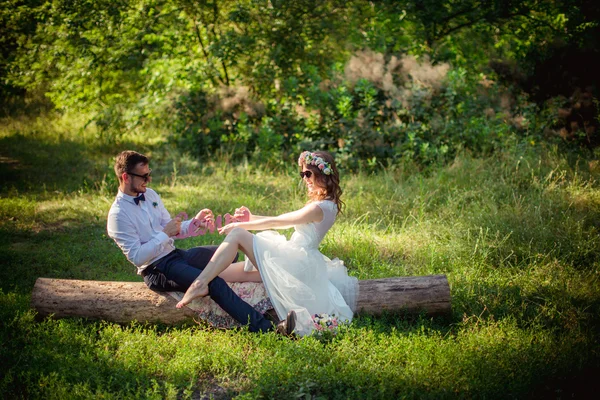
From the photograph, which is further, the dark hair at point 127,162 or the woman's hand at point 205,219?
the woman's hand at point 205,219

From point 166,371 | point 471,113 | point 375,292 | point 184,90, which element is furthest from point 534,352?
point 184,90

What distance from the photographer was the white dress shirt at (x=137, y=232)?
470 cm

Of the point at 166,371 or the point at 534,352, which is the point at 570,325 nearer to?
the point at 534,352

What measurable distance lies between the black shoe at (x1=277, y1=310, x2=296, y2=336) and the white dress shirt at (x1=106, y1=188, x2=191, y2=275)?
134 cm

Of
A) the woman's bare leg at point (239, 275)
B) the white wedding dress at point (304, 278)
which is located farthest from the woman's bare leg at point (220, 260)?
the woman's bare leg at point (239, 275)

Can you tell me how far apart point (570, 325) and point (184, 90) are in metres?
8.94

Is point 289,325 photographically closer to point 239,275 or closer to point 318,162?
point 239,275

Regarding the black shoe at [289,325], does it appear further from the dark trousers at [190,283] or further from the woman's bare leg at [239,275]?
the woman's bare leg at [239,275]

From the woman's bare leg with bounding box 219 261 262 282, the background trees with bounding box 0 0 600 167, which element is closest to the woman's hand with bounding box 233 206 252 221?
the woman's bare leg with bounding box 219 261 262 282

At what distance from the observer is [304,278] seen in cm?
478

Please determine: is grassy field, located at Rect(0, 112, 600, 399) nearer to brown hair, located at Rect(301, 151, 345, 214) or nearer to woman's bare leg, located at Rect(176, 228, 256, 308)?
woman's bare leg, located at Rect(176, 228, 256, 308)

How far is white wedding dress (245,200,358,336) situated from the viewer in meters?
4.71

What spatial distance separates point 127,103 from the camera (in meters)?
12.2

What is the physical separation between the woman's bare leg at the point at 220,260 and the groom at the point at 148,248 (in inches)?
3.3
